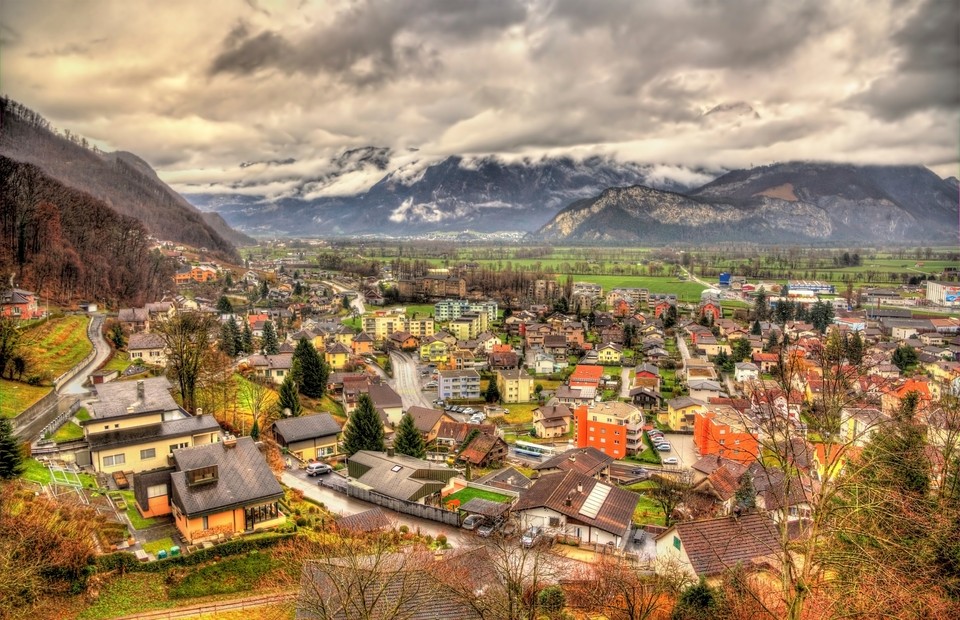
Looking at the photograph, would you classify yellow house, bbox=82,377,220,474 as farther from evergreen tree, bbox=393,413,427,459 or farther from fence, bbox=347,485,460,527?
evergreen tree, bbox=393,413,427,459

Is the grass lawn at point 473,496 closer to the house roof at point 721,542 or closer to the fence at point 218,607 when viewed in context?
the house roof at point 721,542

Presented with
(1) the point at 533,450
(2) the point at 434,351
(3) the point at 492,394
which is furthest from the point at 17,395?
(2) the point at 434,351

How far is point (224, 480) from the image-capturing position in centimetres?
1481

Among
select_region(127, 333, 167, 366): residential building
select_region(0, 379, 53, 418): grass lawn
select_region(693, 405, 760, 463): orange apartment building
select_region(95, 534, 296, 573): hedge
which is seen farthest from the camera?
select_region(127, 333, 167, 366): residential building

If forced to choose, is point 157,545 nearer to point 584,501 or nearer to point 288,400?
point 584,501

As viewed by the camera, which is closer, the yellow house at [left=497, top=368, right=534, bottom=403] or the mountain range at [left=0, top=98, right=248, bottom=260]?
the yellow house at [left=497, top=368, right=534, bottom=403]

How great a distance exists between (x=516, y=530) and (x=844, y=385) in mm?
12197

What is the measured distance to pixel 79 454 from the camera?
17.6 m

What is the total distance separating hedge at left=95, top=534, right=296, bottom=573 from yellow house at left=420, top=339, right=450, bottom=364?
41163mm

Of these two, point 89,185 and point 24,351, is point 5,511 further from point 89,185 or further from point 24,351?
point 89,185

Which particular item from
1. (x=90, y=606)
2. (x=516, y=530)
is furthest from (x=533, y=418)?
(x=90, y=606)

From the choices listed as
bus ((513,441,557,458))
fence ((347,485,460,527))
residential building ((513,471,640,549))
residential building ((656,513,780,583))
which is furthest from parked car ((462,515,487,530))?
bus ((513,441,557,458))

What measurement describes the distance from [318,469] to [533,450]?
13.4 m

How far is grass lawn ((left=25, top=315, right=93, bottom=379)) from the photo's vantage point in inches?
1041
